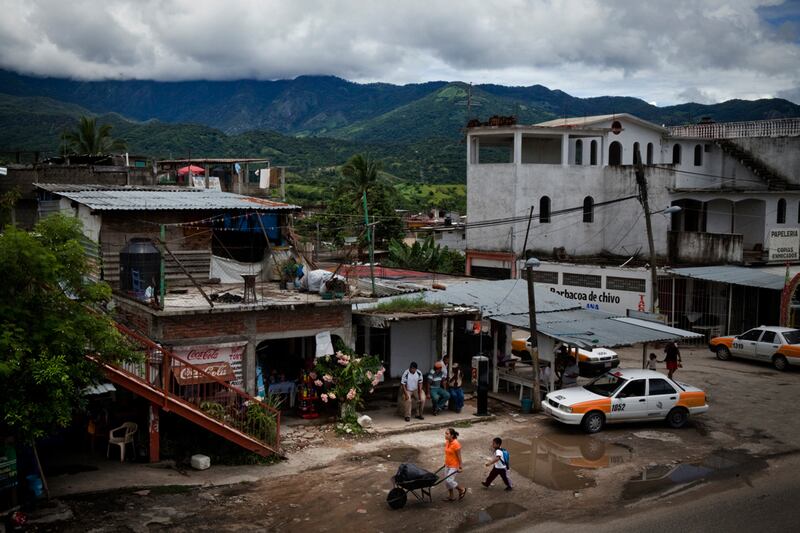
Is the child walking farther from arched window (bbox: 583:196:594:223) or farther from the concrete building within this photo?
arched window (bbox: 583:196:594:223)

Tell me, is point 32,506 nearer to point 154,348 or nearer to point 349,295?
point 154,348

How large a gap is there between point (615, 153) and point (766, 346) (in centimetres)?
1815

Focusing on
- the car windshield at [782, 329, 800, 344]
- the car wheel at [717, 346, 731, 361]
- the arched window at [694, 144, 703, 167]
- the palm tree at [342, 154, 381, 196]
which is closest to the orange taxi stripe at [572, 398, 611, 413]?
the car windshield at [782, 329, 800, 344]

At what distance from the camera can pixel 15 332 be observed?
12156 millimetres

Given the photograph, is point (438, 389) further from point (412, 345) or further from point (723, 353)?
point (723, 353)

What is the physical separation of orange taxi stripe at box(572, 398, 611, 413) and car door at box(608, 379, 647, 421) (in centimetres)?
15

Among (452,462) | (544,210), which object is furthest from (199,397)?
(544,210)

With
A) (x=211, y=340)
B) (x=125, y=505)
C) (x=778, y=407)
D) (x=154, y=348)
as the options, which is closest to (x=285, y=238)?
(x=211, y=340)

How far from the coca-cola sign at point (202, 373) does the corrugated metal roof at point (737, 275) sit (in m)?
21.5

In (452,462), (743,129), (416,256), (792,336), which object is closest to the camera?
(452,462)

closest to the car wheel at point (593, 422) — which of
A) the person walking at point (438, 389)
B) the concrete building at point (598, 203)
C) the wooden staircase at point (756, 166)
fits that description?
the person walking at point (438, 389)

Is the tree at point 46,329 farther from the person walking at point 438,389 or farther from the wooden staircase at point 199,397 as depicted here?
the person walking at point 438,389

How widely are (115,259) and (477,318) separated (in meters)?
10.3

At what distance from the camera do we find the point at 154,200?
2119 centimetres
